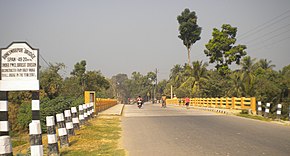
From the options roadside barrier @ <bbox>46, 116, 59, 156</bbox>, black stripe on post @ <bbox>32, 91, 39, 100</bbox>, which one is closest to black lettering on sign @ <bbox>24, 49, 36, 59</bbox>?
black stripe on post @ <bbox>32, 91, 39, 100</bbox>

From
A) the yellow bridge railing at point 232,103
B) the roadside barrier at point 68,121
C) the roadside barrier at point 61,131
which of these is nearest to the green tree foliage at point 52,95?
the roadside barrier at point 68,121

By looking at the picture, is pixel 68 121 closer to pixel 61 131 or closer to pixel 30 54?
pixel 61 131

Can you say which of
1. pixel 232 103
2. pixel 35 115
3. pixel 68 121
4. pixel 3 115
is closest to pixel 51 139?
pixel 35 115

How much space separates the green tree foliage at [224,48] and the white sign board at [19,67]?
42.0 meters

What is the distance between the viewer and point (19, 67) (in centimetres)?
651

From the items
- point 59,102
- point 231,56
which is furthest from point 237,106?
point 231,56

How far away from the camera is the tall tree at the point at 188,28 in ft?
189

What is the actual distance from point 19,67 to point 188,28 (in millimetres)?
52601

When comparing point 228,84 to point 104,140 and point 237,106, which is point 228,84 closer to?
point 237,106

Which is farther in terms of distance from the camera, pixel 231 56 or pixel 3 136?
pixel 231 56

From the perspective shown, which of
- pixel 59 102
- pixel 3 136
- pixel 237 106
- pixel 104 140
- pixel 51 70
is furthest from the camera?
pixel 51 70

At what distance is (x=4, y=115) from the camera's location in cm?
608

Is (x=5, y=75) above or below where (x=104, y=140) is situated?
above

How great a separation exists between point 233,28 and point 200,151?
41.3 meters
